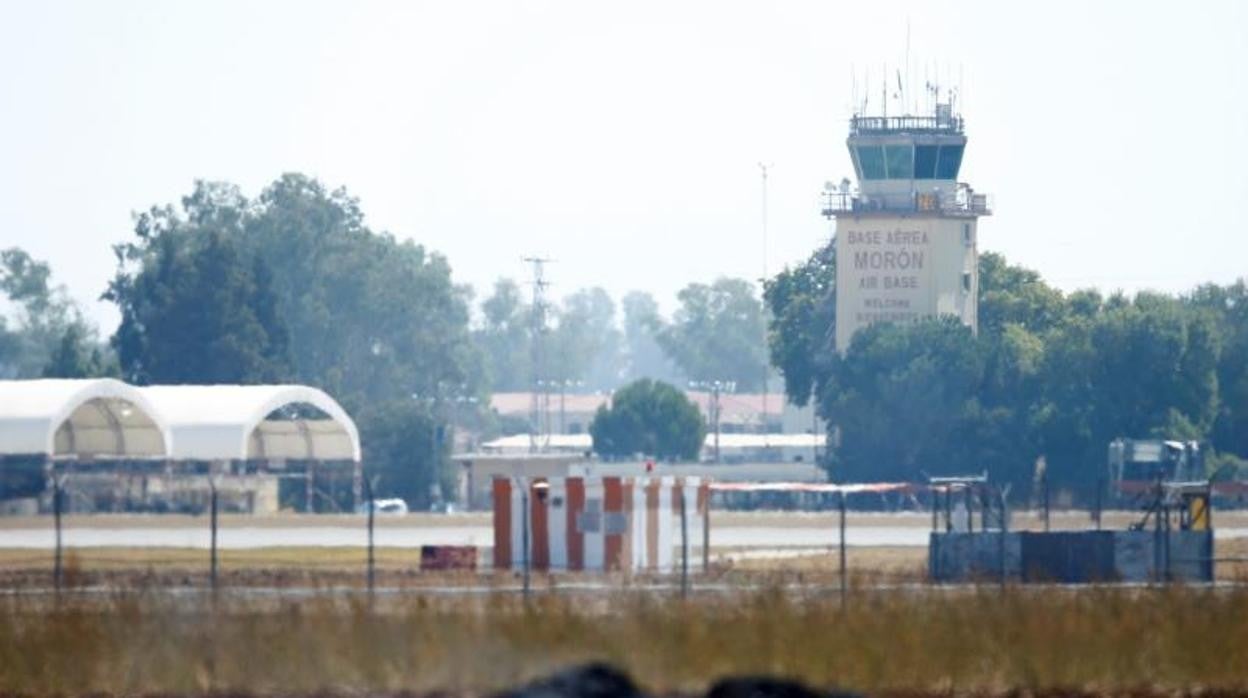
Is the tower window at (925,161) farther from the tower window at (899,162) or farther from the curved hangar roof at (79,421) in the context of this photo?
the curved hangar roof at (79,421)

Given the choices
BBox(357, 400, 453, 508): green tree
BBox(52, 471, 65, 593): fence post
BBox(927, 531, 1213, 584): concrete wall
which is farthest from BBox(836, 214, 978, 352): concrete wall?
BBox(927, 531, 1213, 584): concrete wall

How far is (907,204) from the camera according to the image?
448 feet

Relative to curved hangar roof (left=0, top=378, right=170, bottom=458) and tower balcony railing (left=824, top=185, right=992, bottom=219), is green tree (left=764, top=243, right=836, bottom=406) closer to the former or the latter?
tower balcony railing (left=824, top=185, right=992, bottom=219)

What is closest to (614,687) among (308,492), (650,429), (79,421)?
(79,421)

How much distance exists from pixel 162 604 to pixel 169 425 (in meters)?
77.0

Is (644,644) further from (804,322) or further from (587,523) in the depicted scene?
(804,322)

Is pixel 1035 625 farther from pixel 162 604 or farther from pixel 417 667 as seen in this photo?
pixel 162 604

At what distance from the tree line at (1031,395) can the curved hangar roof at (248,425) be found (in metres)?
27.6

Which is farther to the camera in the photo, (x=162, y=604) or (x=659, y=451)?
(x=659, y=451)

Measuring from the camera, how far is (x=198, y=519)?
302 feet

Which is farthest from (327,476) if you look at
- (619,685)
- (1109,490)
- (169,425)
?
(619,685)

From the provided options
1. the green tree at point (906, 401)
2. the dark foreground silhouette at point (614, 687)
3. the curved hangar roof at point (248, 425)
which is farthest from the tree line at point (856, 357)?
the dark foreground silhouette at point (614, 687)

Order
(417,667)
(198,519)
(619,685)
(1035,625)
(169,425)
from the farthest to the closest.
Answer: (169,425)
(198,519)
(1035,625)
(417,667)
(619,685)

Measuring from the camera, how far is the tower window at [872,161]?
13762 centimetres
